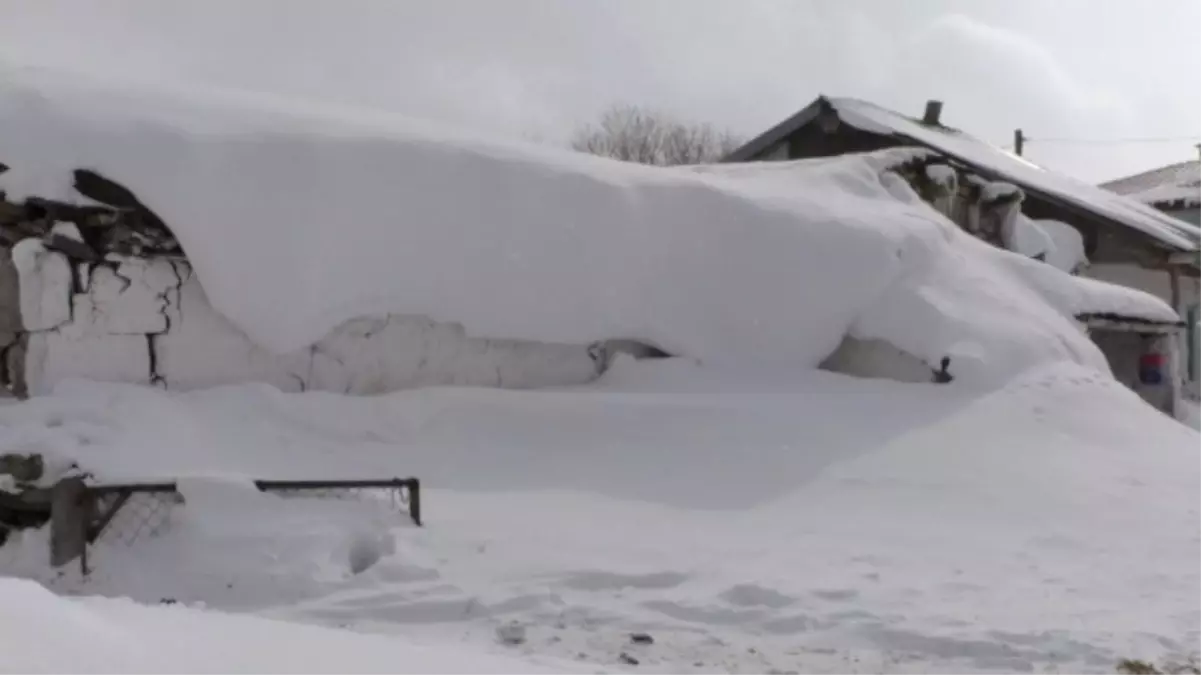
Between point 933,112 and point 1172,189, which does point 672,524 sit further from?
point 1172,189

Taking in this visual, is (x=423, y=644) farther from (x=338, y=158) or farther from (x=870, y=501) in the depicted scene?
(x=338, y=158)

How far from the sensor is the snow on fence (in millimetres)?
5160

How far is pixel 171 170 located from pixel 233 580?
3.29m

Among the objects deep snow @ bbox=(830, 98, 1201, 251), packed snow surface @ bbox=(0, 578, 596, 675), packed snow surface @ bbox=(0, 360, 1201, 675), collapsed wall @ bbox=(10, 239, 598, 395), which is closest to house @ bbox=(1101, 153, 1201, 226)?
deep snow @ bbox=(830, 98, 1201, 251)

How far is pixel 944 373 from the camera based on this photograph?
837cm

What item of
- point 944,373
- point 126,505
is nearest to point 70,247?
point 126,505

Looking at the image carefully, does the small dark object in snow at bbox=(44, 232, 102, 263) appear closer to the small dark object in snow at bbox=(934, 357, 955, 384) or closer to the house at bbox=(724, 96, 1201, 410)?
the small dark object in snow at bbox=(934, 357, 955, 384)

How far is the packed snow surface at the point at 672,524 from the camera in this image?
4199 mm

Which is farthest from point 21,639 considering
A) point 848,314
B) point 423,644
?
point 848,314

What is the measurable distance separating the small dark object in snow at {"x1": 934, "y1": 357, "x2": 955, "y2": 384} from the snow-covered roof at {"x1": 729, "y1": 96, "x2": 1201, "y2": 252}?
8.93 metres

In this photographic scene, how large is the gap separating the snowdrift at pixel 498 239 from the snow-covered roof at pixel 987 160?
812cm

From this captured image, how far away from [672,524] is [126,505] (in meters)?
3.16

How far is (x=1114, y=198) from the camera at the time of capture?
2130cm

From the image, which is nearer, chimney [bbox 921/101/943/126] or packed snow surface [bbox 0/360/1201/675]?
packed snow surface [bbox 0/360/1201/675]
